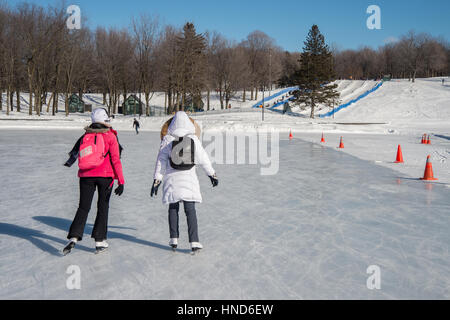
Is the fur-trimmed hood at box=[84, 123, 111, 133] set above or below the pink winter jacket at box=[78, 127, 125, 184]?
above

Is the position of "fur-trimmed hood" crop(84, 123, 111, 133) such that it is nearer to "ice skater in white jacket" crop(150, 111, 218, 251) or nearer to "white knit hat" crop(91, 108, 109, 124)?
"white knit hat" crop(91, 108, 109, 124)

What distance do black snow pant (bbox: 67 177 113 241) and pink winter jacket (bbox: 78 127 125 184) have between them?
0.06 meters

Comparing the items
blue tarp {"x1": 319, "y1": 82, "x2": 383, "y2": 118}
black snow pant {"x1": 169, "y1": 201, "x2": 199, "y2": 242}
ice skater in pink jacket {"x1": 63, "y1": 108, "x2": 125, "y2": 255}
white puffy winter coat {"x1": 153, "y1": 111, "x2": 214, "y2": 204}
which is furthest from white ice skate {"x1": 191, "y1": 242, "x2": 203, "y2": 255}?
blue tarp {"x1": 319, "y1": 82, "x2": 383, "y2": 118}

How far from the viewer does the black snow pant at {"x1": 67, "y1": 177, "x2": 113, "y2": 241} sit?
4734 millimetres

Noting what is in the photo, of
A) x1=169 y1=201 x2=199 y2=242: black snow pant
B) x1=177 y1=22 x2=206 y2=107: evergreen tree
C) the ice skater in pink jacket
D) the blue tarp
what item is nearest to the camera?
the ice skater in pink jacket

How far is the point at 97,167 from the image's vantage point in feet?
15.5

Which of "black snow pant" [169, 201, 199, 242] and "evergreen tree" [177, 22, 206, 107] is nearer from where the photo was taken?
"black snow pant" [169, 201, 199, 242]

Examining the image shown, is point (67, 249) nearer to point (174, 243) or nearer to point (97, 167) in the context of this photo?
point (97, 167)

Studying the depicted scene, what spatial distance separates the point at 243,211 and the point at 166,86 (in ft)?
176

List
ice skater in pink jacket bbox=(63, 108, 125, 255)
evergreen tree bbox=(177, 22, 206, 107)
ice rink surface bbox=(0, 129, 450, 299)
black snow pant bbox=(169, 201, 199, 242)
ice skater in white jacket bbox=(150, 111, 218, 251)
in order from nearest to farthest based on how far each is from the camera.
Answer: ice rink surface bbox=(0, 129, 450, 299), ice skater in pink jacket bbox=(63, 108, 125, 255), ice skater in white jacket bbox=(150, 111, 218, 251), black snow pant bbox=(169, 201, 199, 242), evergreen tree bbox=(177, 22, 206, 107)

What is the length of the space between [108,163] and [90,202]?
0.52 meters

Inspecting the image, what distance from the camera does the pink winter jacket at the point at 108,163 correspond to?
4.69 meters
